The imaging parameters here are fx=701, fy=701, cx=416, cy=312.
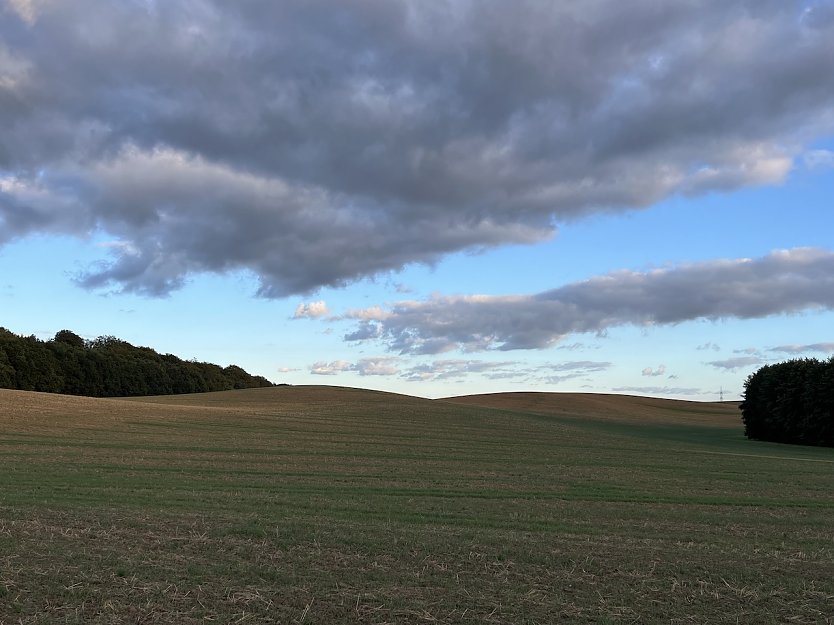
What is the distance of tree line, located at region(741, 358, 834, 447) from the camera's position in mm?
55188

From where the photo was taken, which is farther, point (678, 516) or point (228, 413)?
point (228, 413)

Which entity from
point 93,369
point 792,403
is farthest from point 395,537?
point 93,369

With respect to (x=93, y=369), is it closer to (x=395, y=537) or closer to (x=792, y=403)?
(x=792, y=403)

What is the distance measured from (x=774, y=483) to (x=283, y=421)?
31399 millimetres

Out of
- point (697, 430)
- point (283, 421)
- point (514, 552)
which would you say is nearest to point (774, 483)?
point (514, 552)

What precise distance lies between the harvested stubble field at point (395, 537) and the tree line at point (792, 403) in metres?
29.5

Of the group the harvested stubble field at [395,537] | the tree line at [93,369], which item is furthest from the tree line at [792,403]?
the tree line at [93,369]

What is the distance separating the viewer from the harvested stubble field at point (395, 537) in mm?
8023

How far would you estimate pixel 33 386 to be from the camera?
291 ft

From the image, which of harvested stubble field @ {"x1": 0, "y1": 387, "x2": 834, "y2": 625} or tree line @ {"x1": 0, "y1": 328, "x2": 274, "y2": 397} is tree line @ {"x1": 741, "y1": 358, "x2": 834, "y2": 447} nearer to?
harvested stubble field @ {"x1": 0, "y1": 387, "x2": 834, "y2": 625}

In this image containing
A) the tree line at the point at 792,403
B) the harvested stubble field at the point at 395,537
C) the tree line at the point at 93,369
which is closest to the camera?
the harvested stubble field at the point at 395,537

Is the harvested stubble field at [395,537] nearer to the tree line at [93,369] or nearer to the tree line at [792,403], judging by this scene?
the tree line at [792,403]

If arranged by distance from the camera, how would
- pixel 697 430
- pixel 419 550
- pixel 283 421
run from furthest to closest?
pixel 697 430
pixel 283 421
pixel 419 550

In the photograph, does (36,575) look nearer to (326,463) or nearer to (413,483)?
(413,483)
